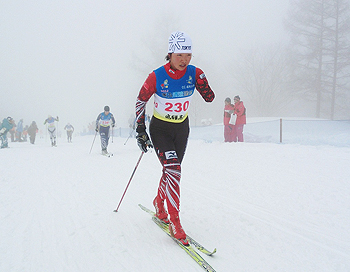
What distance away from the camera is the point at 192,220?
3.49m

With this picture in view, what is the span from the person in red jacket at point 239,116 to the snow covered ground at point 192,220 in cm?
447

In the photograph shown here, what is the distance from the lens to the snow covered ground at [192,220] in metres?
2.43

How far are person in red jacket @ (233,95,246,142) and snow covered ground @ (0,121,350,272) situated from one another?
4.47 m

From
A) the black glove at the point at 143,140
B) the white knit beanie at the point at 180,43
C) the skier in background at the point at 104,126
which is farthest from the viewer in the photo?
the skier in background at the point at 104,126

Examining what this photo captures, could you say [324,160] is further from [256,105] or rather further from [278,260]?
[256,105]

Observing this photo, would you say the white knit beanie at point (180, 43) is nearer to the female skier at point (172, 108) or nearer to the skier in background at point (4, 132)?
the female skier at point (172, 108)

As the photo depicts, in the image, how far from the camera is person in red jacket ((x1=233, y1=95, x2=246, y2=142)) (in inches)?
433

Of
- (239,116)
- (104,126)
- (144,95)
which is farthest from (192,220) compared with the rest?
(104,126)

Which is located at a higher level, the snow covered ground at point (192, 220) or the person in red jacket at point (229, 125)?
the person in red jacket at point (229, 125)

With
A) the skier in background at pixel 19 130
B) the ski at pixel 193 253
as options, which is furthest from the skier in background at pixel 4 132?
the ski at pixel 193 253

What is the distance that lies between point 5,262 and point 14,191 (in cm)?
302

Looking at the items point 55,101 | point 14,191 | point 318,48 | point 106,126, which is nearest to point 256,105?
point 318,48

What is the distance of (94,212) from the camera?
3721 millimetres

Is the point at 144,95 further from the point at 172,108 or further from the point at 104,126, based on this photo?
the point at 104,126
